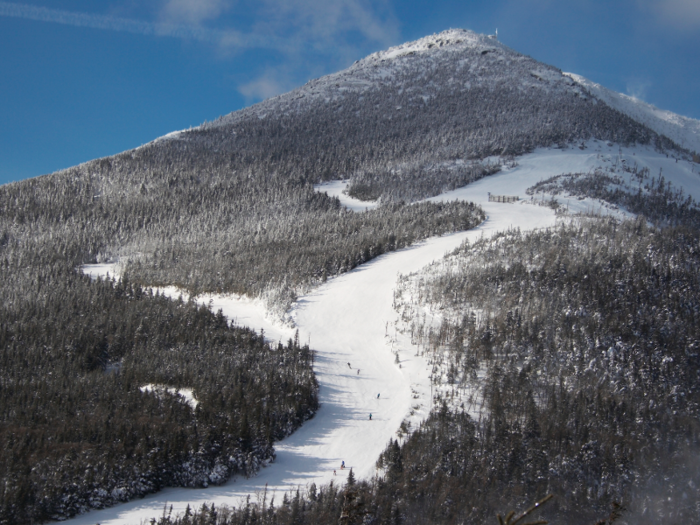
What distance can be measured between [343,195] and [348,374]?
103033 millimetres

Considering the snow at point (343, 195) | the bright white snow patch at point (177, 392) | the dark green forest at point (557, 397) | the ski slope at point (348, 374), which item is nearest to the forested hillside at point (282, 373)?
the dark green forest at point (557, 397)

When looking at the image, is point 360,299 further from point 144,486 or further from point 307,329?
point 144,486

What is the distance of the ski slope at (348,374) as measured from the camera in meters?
36.4

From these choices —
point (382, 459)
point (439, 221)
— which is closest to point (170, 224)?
point (439, 221)

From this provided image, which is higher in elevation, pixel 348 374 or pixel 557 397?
pixel 348 374

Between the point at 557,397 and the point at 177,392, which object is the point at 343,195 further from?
the point at 557,397

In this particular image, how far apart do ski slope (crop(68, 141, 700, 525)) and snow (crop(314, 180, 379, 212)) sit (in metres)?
41.1

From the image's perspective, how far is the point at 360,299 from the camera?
71.9 metres

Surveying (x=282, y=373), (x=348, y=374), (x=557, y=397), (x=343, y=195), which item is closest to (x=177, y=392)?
(x=282, y=373)

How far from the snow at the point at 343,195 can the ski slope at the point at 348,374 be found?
135ft

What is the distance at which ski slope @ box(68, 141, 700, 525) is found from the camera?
120 ft

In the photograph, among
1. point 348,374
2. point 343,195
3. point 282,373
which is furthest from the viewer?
point 343,195

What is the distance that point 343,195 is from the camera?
152375mm

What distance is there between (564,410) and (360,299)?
114ft
